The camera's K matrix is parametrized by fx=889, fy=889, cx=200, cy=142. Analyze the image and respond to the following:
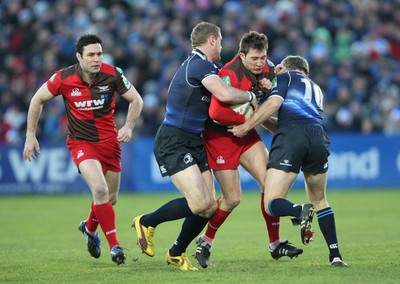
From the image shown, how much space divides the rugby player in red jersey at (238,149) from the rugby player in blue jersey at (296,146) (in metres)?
0.23

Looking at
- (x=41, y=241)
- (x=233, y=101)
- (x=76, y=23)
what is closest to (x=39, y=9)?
(x=76, y=23)

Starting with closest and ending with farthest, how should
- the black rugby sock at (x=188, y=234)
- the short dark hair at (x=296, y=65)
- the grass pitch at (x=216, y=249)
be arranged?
the grass pitch at (x=216, y=249) → the black rugby sock at (x=188, y=234) → the short dark hair at (x=296, y=65)

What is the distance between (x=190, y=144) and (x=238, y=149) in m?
0.70

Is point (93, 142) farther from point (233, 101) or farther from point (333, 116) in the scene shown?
point (333, 116)

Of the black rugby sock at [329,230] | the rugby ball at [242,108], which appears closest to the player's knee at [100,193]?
the rugby ball at [242,108]

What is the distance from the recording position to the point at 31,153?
11016 mm

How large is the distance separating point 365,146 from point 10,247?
12692mm

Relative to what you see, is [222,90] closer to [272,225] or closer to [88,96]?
[272,225]

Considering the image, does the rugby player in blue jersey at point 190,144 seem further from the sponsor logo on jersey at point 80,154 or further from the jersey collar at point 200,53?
the sponsor logo on jersey at point 80,154

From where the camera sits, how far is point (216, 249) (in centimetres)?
1234

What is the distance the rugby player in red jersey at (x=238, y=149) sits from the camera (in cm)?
1030

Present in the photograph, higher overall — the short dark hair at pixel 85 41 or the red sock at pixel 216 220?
the short dark hair at pixel 85 41

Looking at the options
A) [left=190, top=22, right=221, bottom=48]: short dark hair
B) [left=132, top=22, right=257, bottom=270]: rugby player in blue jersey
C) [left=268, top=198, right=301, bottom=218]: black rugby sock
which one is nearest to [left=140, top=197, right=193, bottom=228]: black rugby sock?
[left=132, top=22, right=257, bottom=270]: rugby player in blue jersey

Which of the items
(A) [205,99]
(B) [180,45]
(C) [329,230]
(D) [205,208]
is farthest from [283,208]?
(B) [180,45]
